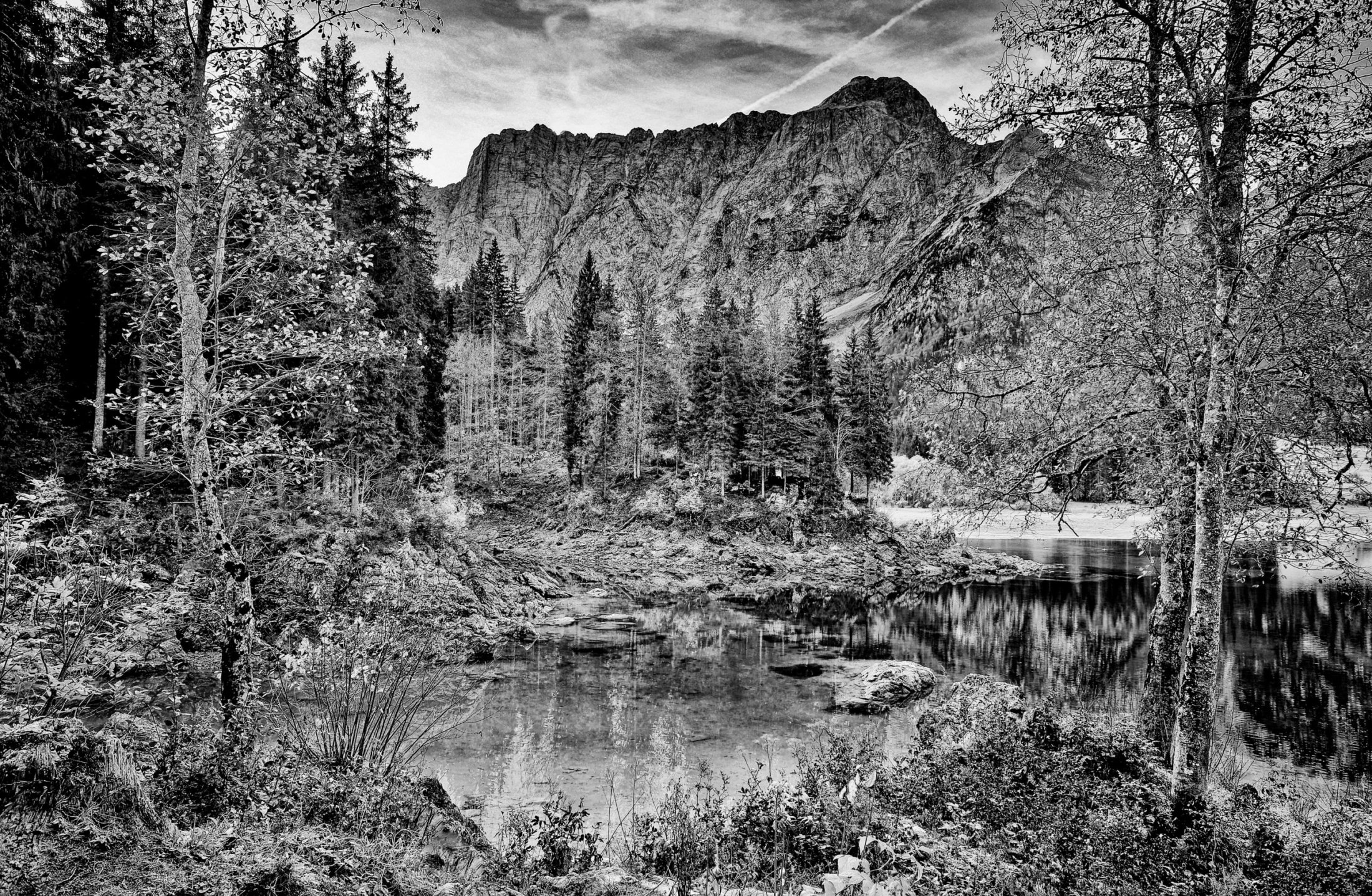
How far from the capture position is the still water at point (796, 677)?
1109 cm

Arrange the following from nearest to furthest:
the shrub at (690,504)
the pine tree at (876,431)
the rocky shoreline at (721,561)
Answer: the rocky shoreline at (721,561) → the shrub at (690,504) → the pine tree at (876,431)

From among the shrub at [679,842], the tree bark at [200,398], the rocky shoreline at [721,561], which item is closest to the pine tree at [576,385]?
the rocky shoreline at [721,561]

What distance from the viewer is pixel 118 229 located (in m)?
11.9

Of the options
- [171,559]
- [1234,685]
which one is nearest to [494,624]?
[171,559]

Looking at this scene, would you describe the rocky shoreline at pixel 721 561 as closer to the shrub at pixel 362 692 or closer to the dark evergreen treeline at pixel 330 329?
the dark evergreen treeline at pixel 330 329

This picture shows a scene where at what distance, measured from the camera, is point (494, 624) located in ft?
65.8

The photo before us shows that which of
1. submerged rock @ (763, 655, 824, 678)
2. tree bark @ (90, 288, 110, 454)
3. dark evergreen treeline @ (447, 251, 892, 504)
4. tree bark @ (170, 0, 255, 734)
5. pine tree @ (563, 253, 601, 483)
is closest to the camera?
tree bark @ (170, 0, 255, 734)

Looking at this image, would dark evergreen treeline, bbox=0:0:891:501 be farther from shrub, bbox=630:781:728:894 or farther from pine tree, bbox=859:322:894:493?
shrub, bbox=630:781:728:894

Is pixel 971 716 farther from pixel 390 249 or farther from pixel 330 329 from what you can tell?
pixel 390 249

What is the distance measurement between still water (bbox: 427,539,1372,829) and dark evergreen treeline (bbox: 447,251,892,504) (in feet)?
57.7

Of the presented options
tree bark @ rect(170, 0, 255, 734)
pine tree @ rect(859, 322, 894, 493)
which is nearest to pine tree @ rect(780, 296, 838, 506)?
pine tree @ rect(859, 322, 894, 493)

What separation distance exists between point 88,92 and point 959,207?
706 feet

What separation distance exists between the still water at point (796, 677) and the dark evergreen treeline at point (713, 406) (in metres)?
17.6

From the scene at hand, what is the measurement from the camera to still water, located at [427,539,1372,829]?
36.4ft
